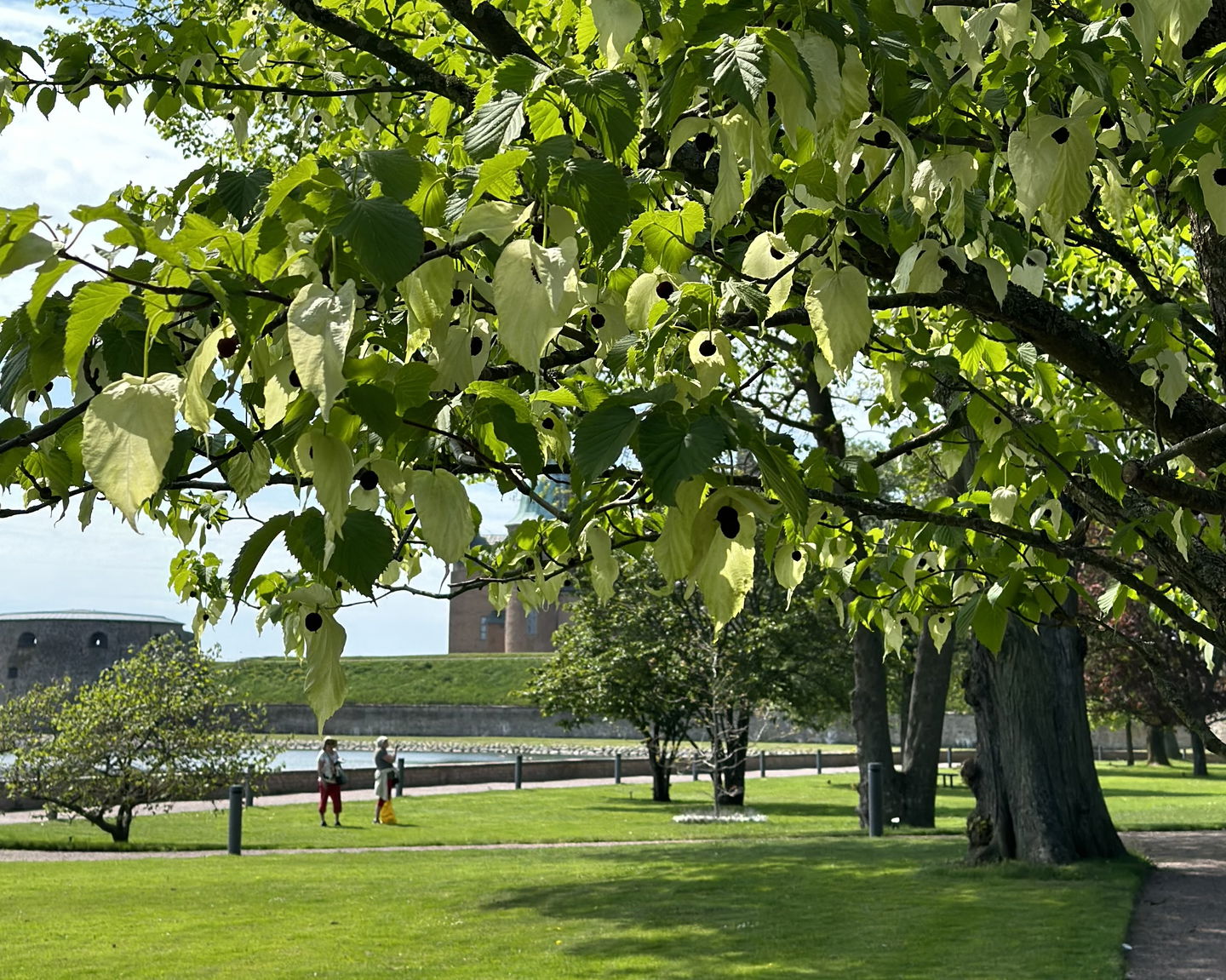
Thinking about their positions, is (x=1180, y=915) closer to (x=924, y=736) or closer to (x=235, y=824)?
(x=924, y=736)

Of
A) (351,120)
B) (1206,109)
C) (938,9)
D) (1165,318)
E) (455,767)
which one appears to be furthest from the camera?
(455,767)

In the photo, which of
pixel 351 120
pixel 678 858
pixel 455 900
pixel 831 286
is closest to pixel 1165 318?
pixel 831 286

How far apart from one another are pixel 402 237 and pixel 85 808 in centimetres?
2044

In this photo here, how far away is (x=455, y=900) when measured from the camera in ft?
39.9

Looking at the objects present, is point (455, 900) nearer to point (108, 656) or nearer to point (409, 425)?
point (409, 425)

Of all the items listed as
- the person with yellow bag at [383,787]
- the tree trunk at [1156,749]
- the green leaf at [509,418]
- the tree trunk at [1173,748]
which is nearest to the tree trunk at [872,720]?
the person with yellow bag at [383,787]

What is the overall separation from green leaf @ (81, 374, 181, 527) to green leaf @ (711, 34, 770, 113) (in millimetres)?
819

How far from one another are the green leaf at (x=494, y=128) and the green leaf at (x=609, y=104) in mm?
87

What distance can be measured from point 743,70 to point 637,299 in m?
0.84

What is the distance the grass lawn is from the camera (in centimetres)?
895

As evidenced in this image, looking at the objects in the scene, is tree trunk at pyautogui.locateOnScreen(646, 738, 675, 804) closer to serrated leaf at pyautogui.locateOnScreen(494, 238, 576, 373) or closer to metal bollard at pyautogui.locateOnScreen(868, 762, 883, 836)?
metal bollard at pyautogui.locateOnScreen(868, 762, 883, 836)

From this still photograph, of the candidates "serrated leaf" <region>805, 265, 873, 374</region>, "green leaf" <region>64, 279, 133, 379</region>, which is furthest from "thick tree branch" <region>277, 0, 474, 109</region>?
"green leaf" <region>64, 279, 133, 379</region>

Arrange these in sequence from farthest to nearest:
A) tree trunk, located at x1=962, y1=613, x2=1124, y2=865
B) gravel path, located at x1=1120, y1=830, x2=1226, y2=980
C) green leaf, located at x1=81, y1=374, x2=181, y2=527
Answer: tree trunk, located at x1=962, y1=613, x2=1124, y2=865, gravel path, located at x1=1120, y1=830, x2=1226, y2=980, green leaf, located at x1=81, y1=374, x2=181, y2=527

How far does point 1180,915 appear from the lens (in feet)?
35.5
